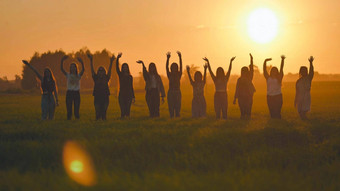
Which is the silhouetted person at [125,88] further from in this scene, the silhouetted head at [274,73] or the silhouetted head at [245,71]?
the silhouetted head at [274,73]

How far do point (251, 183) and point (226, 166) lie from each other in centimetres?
205

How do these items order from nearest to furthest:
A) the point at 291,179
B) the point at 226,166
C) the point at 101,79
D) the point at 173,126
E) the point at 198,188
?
the point at 198,188
the point at 291,179
the point at 226,166
the point at 173,126
the point at 101,79

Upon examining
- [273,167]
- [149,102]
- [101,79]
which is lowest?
[273,167]

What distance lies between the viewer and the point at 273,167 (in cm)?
881

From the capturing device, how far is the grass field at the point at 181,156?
690cm

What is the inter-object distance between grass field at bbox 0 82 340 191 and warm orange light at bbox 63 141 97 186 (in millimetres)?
155

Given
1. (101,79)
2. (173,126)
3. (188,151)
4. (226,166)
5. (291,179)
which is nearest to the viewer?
(291,179)

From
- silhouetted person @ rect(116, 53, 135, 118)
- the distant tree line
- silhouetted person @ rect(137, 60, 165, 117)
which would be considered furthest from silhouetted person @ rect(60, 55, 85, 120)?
the distant tree line

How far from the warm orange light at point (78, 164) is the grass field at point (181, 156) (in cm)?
16

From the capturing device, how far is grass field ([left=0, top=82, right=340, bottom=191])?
6.90 meters

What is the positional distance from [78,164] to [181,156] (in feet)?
7.66

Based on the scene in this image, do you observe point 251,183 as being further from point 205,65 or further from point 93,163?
point 205,65

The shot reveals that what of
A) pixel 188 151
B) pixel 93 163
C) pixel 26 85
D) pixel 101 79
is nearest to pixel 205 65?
pixel 101 79

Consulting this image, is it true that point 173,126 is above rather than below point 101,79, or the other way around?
below
